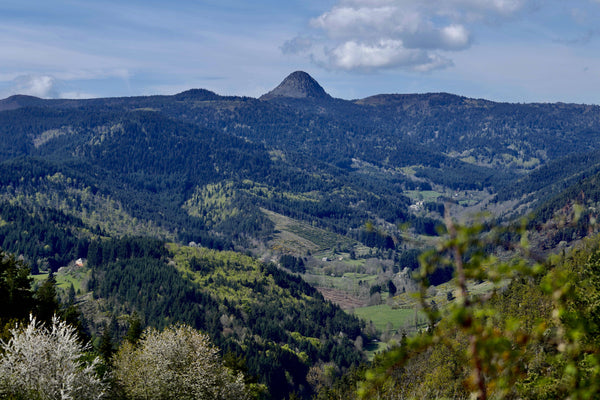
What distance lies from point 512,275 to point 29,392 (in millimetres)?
45544

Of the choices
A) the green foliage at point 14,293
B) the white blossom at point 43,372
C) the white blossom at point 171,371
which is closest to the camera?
the white blossom at point 43,372

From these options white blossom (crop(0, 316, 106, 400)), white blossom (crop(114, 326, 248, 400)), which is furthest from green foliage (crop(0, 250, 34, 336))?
white blossom (crop(0, 316, 106, 400))

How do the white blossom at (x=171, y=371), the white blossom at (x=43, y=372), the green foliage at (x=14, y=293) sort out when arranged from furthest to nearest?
1. the green foliage at (x=14, y=293)
2. the white blossom at (x=171, y=371)
3. the white blossom at (x=43, y=372)

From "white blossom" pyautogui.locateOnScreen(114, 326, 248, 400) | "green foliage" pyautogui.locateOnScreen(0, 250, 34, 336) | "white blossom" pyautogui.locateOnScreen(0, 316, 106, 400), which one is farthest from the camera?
"green foliage" pyautogui.locateOnScreen(0, 250, 34, 336)

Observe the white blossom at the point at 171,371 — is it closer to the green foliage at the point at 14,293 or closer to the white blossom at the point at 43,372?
the white blossom at the point at 43,372

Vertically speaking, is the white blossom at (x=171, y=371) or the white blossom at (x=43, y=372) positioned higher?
the white blossom at (x=43, y=372)

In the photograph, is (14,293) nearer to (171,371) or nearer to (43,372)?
(171,371)

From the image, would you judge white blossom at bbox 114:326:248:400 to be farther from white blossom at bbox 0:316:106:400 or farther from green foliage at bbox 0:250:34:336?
green foliage at bbox 0:250:34:336

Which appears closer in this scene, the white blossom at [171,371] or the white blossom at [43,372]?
the white blossom at [43,372]

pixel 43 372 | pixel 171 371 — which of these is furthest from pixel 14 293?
pixel 43 372

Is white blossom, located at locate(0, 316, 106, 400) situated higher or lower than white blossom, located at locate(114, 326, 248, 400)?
higher

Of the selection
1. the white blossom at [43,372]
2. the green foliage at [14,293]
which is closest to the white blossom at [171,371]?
the white blossom at [43,372]

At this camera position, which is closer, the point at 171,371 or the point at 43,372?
the point at 43,372

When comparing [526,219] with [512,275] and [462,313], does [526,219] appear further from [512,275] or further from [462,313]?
[462,313]
